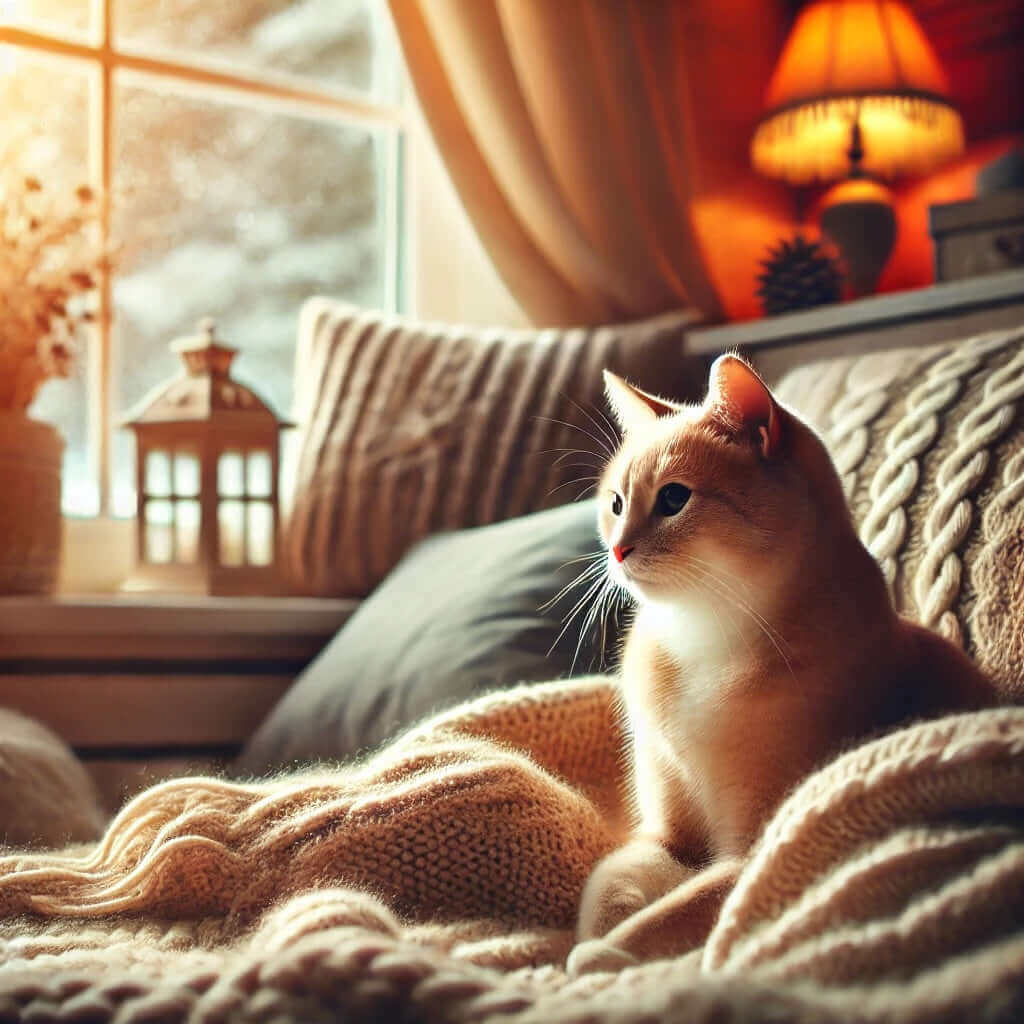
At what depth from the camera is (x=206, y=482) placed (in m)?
1.52

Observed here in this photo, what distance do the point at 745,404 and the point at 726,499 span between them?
0.18ft

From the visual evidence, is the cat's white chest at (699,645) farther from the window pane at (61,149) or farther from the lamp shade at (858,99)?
the lamp shade at (858,99)

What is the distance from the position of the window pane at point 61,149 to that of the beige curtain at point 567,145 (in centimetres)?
53

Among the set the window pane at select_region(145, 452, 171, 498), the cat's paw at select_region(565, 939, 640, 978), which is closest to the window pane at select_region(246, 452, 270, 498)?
the window pane at select_region(145, 452, 171, 498)

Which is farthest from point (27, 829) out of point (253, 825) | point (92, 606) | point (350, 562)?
point (350, 562)

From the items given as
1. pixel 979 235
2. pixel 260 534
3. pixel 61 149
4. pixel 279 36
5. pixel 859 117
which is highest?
pixel 279 36

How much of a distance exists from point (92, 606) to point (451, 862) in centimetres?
84

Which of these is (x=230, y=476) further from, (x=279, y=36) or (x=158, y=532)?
(x=279, y=36)

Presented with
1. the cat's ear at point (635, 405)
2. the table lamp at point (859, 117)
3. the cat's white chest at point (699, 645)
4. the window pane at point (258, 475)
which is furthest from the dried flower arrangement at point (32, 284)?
the table lamp at point (859, 117)

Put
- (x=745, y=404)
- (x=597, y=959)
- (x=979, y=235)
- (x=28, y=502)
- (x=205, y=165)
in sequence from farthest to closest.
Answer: (x=205, y=165), (x=979, y=235), (x=28, y=502), (x=745, y=404), (x=597, y=959)

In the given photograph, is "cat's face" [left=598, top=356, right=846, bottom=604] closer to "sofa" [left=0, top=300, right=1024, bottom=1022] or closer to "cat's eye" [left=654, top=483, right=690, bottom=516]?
"cat's eye" [left=654, top=483, right=690, bottom=516]

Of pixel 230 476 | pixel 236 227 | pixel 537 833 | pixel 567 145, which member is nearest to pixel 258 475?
pixel 230 476

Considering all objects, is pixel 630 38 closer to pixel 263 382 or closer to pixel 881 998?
pixel 263 382

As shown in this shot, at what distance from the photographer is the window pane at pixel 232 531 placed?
1.54m
